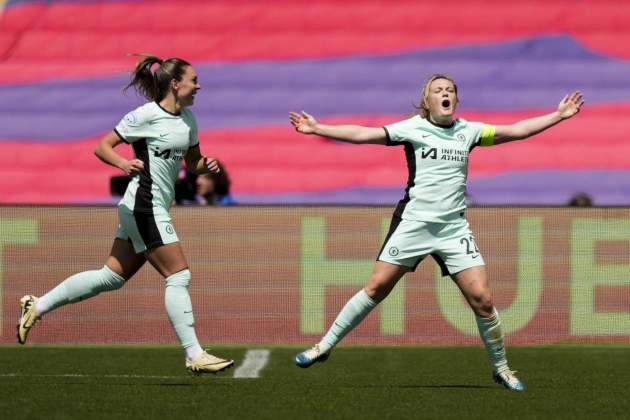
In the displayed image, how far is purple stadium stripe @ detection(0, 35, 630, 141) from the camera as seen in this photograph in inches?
612

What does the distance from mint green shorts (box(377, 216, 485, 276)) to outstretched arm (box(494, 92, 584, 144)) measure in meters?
0.56

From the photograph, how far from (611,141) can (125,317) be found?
23.2 feet

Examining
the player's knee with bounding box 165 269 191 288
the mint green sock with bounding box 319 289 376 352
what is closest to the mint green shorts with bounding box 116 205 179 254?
the player's knee with bounding box 165 269 191 288

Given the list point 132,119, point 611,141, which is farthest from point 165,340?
point 611,141

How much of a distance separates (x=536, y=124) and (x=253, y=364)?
2.76 m

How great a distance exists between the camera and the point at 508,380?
23.5 feet

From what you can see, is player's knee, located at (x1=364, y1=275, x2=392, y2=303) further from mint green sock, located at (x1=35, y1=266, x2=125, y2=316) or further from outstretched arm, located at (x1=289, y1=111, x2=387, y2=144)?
mint green sock, located at (x1=35, y1=266, x2=125, y2=316)

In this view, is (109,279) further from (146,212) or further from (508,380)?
(508,380)

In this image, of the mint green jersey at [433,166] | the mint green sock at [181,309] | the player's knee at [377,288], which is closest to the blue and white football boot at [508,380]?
the player's knee at [377,288]

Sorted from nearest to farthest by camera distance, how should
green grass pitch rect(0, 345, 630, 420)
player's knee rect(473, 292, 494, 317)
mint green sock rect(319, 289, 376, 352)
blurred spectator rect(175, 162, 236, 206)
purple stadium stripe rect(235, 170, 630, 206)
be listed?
green grass pitch rect(0, 345, 630, 420), player's knee rect(473, 292, 494, 317), mint green sock rect(319, 289, 376, 352), blurred spectator rect(175, 162, 236, 206), purple stadium stripe rect(235, 170, 630, 206)

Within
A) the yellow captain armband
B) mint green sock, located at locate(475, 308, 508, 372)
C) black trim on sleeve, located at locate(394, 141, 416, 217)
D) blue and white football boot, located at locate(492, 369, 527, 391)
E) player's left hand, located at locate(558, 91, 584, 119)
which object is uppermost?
player's left hand, located at locate(558, 91, 584, 119)

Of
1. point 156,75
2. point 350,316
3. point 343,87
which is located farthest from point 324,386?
point 343,87

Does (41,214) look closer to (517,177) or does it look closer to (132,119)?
(132,119)

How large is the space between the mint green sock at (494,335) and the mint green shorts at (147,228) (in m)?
1.80
